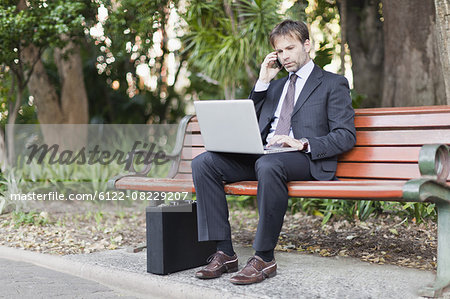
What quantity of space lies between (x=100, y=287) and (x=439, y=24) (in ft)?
9.58

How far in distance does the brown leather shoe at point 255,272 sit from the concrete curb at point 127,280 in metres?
0.15

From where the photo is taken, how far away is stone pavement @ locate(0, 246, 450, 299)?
2795 mm

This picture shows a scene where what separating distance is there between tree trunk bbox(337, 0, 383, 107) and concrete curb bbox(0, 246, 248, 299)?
4.84 meters

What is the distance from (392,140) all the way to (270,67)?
0.91 m

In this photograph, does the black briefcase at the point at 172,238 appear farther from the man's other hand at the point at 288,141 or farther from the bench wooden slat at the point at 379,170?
the bench wooden slat at the point at 379,170

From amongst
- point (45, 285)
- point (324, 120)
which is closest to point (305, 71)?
point (324, 120)

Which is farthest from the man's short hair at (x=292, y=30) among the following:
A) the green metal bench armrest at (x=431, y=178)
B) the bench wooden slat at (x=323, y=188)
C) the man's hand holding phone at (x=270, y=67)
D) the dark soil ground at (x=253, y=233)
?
the dark soil ground at (x=253, y=233)

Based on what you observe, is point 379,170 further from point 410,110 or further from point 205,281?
point 205,281

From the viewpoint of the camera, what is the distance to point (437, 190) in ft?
8.83

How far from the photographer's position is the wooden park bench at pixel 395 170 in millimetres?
2656

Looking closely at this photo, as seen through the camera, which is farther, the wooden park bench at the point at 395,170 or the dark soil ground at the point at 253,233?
the dark soil ground at the point at 253,233

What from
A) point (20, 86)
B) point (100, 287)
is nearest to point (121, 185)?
point (100, 287)

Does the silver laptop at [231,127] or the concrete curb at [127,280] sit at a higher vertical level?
the silver laptop at [231,127]

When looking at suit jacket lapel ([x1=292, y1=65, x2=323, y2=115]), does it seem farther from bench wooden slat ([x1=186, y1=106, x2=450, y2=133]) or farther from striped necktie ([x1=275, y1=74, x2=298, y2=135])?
bench wooden slat ([x1=186, y1=106, x2=450, y2=133])
